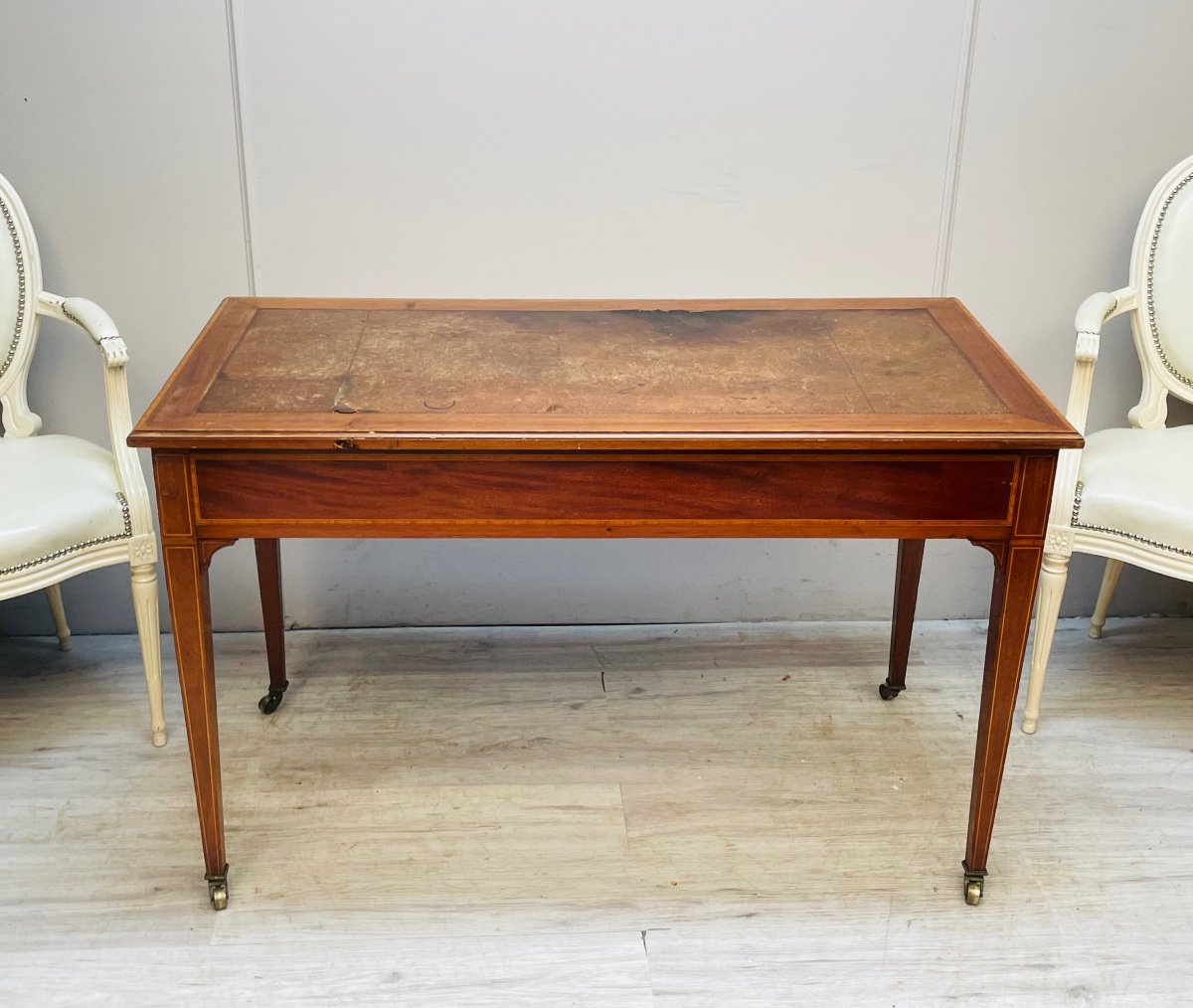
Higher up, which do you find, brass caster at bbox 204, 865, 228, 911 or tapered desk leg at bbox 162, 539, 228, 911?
tapered desk leg at bbox 162, 539, 228, 911

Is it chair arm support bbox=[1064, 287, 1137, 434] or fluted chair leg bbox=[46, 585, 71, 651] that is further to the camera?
fluted chair leg bbox=[46, 585, 71, 651]

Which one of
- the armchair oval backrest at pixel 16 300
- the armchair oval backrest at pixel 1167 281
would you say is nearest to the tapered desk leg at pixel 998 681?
the armchair oval backrest at pixel 1167 281

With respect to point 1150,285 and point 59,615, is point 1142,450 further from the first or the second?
point 59,615

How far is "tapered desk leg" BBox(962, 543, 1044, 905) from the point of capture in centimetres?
198

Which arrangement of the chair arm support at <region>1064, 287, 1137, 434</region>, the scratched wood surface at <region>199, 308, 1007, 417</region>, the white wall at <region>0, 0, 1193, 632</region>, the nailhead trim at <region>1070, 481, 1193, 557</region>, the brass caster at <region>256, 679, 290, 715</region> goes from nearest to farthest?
the scratched wood surface at <region>199, 308, 1007, 417</region> < the nailhead trim at <region>1070, 481, 1193, 557</region> < the chair arm support at <region>1064, 287, 1137, 434</region> < the white wall at <region>0, 0, 1193, 632</region> < the brass caster at <region>256, 679, 290, 715</region>

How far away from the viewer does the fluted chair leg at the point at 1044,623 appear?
8.37 ft

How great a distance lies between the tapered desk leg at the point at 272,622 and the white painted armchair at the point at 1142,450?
159 cm

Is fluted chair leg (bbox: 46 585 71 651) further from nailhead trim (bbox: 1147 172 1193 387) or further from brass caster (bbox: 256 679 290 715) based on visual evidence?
nailhead trim (bbox: 1147 172 1193 387)

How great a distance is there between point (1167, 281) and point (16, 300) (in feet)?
7.99

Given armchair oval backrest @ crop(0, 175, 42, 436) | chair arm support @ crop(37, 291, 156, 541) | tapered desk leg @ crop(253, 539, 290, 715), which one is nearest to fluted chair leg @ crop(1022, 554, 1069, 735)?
tapered desk leg @ crop(253, 539, 290, 715)

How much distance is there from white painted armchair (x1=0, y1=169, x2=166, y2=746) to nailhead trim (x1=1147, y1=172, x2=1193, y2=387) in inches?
83.9

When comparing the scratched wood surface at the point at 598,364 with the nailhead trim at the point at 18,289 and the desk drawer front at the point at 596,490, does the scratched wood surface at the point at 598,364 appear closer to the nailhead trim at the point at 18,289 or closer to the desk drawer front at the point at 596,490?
the desk drawer front at the point at 596,490

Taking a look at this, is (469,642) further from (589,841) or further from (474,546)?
(589,841)

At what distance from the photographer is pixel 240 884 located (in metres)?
2.21
